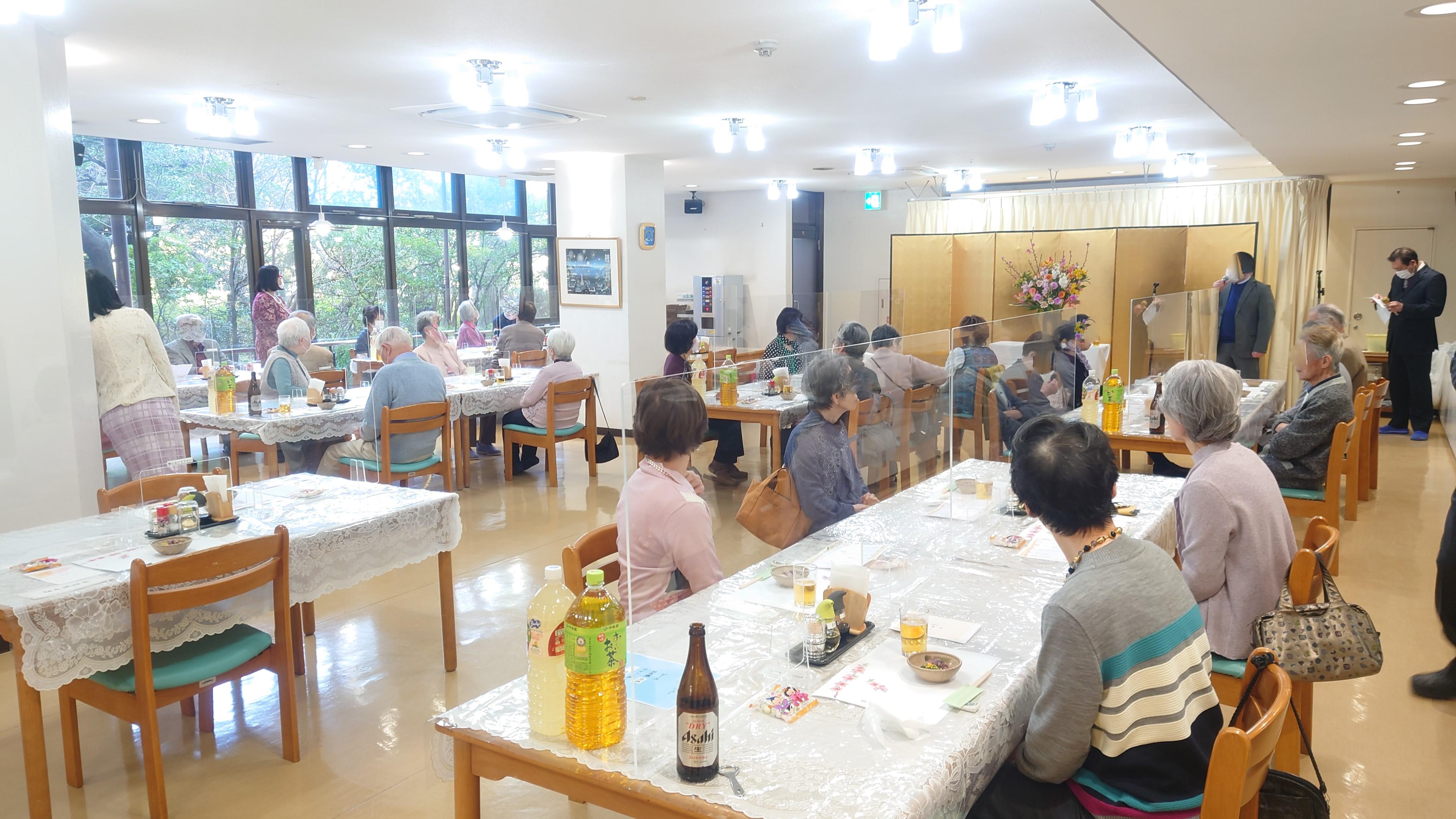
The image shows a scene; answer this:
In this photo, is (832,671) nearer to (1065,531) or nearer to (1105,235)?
(1065,531)

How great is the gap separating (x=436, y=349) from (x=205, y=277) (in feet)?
8.81

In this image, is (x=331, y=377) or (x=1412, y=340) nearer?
(x=331, y=377)

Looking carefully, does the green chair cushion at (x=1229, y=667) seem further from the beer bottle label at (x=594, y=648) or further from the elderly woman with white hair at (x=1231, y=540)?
the beer bottle label at (x=594, y=648)

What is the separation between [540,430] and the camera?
21.3ft

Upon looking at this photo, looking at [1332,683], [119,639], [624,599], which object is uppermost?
[624,599]

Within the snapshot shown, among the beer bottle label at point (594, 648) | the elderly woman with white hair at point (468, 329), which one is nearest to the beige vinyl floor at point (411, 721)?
the beer bottle label at point (594, 648)

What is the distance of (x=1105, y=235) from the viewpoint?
9.93 metres

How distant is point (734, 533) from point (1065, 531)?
3472 millimetres

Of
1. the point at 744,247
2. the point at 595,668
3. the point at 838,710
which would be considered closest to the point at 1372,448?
the point at 838,710

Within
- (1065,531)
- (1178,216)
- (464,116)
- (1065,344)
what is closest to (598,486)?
(464,116)

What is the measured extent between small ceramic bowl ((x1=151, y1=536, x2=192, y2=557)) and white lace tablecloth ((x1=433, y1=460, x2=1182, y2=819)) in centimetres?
137

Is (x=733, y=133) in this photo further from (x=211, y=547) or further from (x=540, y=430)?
(x=211, y=547)

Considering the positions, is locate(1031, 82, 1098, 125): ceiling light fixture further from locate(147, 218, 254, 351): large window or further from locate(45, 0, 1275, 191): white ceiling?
locate(147, 218, 254, 351): large window

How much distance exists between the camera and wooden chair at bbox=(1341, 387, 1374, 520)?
15.8ft
